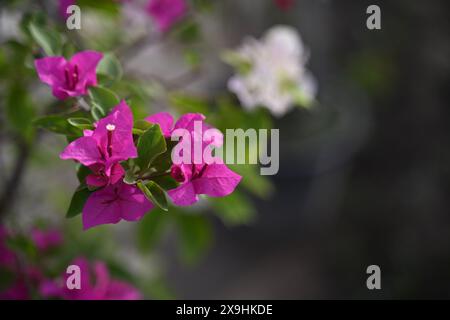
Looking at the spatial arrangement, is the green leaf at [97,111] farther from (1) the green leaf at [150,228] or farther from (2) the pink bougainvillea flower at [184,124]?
(1) the green leaf at [150,228]

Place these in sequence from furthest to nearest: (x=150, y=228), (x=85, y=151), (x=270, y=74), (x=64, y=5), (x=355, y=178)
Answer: (x=355, y=178), (x=150, y=228), (x=270, y=74), (x=64, y=5), (x=85, y=151)

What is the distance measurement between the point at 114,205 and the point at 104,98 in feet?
0.34

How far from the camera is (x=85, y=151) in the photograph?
0.44 m

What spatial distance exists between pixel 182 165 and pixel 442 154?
1351 mm

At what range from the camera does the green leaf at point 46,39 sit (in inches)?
21.8

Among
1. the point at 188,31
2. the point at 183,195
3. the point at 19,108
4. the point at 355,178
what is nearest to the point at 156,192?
the point at 183,195

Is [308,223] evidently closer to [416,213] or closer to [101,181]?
[416,213]

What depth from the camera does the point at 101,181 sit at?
44 centimetres

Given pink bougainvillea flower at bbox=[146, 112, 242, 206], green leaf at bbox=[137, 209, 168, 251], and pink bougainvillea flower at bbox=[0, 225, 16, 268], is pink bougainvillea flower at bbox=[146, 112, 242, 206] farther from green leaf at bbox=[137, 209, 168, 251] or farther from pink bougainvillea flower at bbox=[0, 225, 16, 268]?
green leaf at bbox=[137, 209, 168, 251]

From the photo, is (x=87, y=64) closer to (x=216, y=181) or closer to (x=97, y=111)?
(x=97, y=111)

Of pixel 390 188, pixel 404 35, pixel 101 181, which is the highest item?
pixel 404 35
